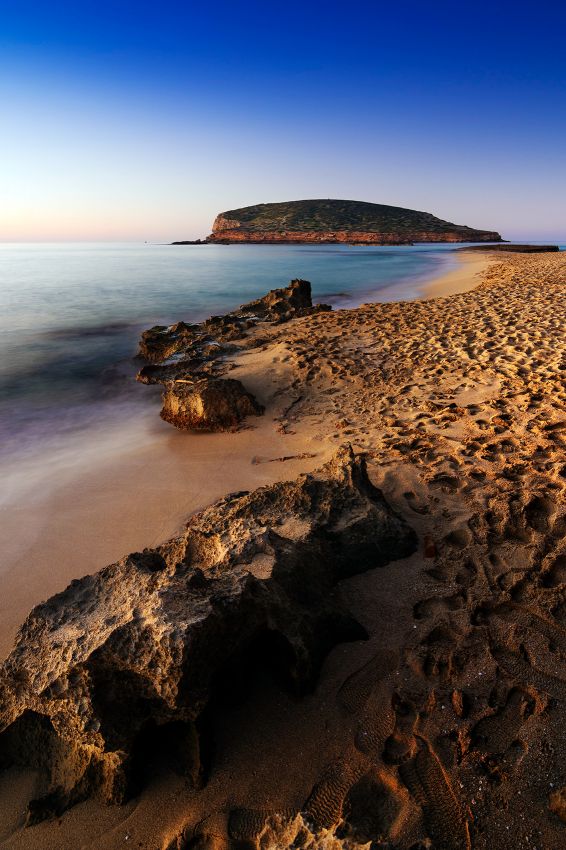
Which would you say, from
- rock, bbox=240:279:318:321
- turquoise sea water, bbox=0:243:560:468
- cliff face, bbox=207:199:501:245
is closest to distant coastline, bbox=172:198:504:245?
cliff face, bbox=207:199:501:245

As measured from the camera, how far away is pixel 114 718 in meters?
2.21

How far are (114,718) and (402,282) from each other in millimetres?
29921

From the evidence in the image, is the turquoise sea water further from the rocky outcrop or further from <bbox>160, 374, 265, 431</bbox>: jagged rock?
the rocky outcrop

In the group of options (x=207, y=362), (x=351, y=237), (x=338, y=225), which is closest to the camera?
(x=207, y=362)

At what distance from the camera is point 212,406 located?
7207mm

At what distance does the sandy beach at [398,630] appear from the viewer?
2100 millimetres

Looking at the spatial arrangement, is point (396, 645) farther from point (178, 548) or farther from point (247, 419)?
point (247, 419)

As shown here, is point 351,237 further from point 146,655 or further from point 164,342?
point 146,655

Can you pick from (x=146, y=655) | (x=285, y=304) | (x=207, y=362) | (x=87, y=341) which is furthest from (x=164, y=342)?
(x=146, y=655)

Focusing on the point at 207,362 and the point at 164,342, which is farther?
the point at 164,342

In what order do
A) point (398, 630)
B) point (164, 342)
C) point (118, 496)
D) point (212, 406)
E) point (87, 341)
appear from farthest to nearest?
1. point (87, 341)
2. point (164, 342)
3. point (212, 406)
4. point (118, 496)
5. point (398, 630)

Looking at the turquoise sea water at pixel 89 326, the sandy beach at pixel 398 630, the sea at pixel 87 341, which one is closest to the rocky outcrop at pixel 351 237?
the turquoise sea water at pixel 89 326

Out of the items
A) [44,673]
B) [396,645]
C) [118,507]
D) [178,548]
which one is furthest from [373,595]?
[118,507]

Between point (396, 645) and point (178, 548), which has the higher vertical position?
point (178, 548)
